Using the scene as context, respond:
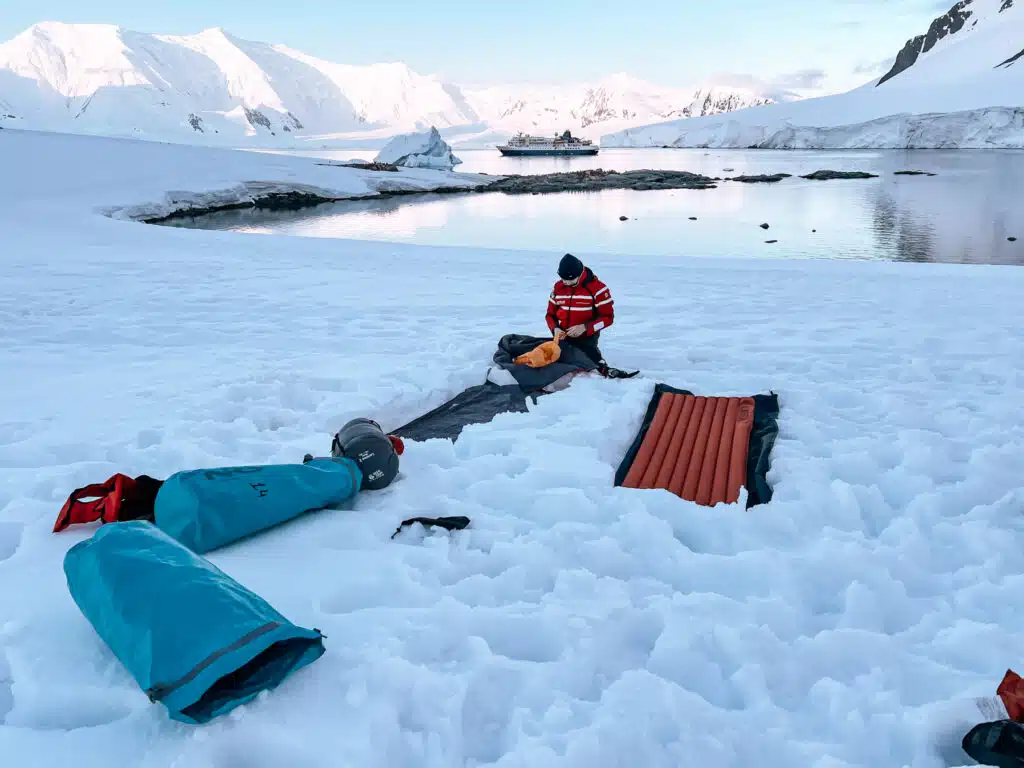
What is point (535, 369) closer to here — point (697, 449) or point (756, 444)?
point (697, 449)

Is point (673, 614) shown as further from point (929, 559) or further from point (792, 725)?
point (929, 559)

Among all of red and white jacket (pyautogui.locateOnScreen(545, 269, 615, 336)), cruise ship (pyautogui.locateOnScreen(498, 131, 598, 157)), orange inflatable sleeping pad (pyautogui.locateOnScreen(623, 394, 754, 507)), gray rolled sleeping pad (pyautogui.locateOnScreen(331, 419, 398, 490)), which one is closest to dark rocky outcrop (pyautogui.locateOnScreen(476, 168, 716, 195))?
red and white jacket (pyautogui.locateOnScreen(545, 269, 615, 336))

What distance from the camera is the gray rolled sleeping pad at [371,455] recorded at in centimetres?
388

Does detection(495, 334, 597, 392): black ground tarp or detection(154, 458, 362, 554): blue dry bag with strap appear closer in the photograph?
detection(154, 458, 362, 554): blue dry bag with strap

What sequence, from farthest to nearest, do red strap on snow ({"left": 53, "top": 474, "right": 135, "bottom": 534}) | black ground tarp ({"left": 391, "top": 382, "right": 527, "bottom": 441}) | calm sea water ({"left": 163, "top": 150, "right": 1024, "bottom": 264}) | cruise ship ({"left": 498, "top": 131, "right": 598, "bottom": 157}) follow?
cruise ship ({"left": 498, "top": 131, "right": 598, "bottom": 157})
calm sea water ({"left": 163, "top": 150, "right": 1024, "bottom": 264})
black ground tarp ({"left": 391, "top": 382, "right": 527, "bottom": 441})
red strap on snow ({"left": 53, "top": 474, "right": 135, "bottom": 534})

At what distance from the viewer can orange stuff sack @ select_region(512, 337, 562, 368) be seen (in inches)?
230

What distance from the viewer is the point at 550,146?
10031 cm

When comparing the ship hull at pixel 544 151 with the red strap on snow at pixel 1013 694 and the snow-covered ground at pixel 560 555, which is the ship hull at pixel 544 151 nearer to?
the snow-covered ground at pixel 560 555

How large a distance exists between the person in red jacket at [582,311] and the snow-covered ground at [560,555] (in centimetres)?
54

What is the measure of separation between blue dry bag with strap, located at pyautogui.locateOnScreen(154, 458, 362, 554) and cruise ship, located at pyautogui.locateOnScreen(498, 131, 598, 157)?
316 ft

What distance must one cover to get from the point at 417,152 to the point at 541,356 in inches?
2182

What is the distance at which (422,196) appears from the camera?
134 feet

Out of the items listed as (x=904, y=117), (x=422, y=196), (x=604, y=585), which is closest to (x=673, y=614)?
(x=604, y=585)

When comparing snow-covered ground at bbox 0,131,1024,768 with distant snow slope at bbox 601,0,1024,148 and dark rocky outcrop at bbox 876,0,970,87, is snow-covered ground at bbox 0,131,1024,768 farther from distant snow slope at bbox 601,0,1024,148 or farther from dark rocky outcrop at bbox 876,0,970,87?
dark rocky outcrop at bbox 876,0,970,87
